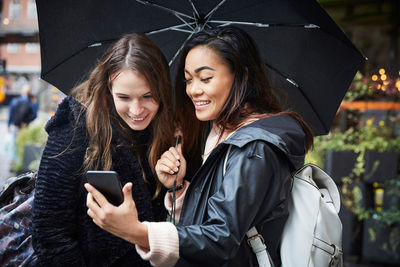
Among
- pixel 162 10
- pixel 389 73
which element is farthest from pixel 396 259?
pixel 162 10

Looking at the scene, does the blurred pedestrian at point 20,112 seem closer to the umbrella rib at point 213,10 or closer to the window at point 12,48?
the umbrella rib at point 213,10

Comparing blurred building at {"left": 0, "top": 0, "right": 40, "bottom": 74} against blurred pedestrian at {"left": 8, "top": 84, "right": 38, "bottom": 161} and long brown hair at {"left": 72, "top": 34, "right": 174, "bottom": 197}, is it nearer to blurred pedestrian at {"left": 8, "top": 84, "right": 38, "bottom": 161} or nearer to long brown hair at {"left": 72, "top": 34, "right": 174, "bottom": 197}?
blurred pedestrian at {"left": 8, "top": 84, "right": 38, "bottom": 161}

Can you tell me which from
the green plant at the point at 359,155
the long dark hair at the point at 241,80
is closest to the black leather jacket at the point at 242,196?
the long dark hair at the point at 241,80

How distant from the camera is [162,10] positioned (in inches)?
105

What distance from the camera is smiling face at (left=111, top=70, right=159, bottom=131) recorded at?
212cm

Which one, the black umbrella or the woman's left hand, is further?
the black umbrella

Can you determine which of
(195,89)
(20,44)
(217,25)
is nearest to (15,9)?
(20,44)

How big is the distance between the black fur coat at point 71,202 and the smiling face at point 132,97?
12 centimetres

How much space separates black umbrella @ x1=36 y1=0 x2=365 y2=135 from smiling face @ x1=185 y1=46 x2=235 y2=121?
59 cm

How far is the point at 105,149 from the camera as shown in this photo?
2016 millimetres

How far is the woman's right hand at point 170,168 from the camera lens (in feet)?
7.02

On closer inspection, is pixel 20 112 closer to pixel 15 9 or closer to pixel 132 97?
pixel 132 97

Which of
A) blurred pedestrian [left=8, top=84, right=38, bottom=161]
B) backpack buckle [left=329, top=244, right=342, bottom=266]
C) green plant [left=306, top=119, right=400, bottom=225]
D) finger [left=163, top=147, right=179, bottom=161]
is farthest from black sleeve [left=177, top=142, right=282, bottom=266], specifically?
blurred pedestrian [left=8, top=84, right=38, bottom=161]

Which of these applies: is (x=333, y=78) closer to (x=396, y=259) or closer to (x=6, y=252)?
(x=6, y=252)
